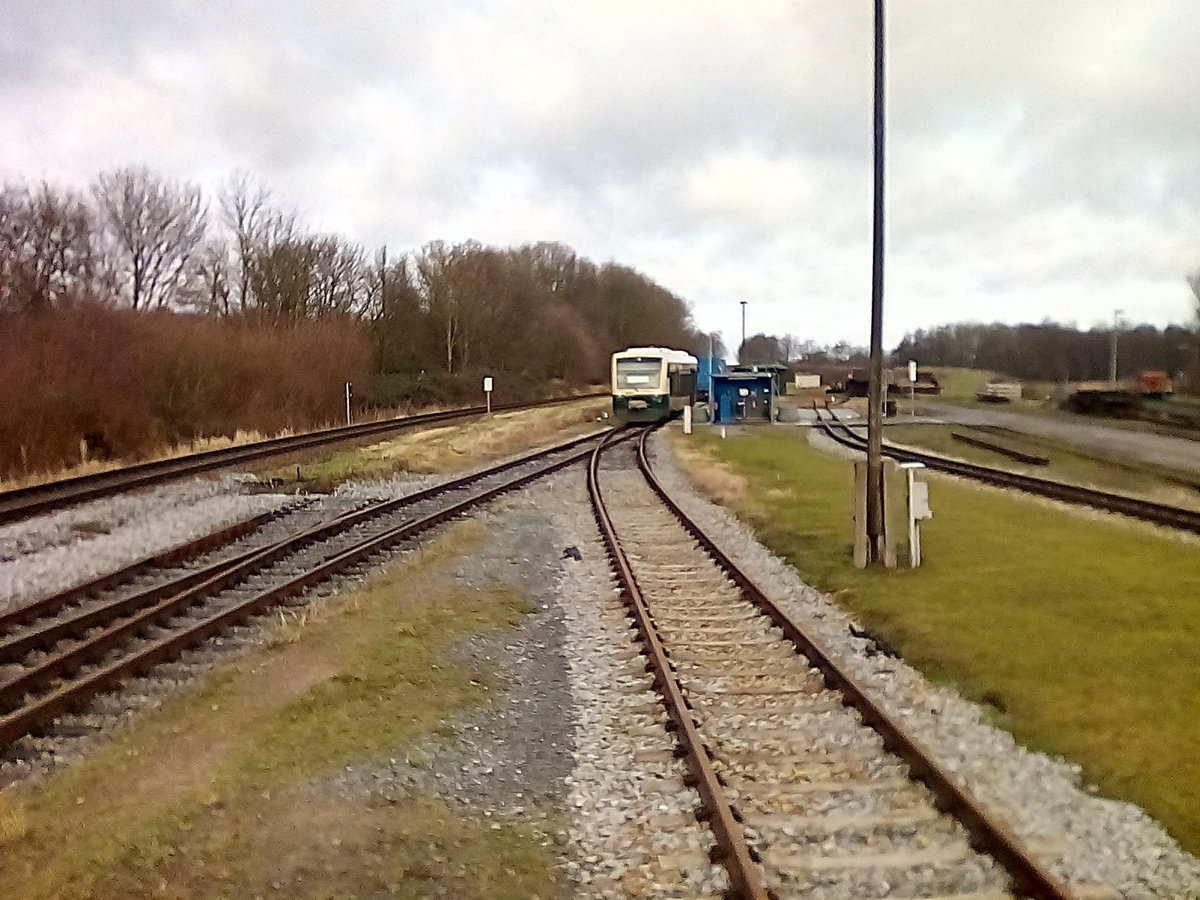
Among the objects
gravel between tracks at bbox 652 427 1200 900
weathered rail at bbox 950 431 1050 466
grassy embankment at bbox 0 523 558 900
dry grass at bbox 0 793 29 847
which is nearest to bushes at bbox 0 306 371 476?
grassy embankment at bbox 0 523 558 900

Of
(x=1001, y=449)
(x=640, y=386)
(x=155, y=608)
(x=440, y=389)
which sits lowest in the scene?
(x=1001, y=449)

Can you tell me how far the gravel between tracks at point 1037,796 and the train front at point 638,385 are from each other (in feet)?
108

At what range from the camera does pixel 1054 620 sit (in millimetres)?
9438

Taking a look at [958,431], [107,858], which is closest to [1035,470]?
[958,431]

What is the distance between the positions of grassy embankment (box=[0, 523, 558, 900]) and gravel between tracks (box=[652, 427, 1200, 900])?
2447mm

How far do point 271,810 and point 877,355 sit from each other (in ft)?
29.5

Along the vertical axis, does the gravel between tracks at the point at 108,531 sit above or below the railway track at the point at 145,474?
below

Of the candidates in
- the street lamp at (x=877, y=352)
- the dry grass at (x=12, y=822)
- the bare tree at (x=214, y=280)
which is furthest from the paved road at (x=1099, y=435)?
the bare tree at (x=214, y=280)

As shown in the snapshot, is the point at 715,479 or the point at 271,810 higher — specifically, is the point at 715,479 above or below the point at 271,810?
above

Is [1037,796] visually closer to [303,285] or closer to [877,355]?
[877,355]

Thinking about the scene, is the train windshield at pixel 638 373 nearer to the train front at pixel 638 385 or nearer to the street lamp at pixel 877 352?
the train front at pixel 638 385

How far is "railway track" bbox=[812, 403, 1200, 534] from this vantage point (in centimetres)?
1627

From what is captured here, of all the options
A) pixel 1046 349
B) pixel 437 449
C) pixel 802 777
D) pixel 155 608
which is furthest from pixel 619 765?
pixel 1046 349

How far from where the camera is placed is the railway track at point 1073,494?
16.3m
